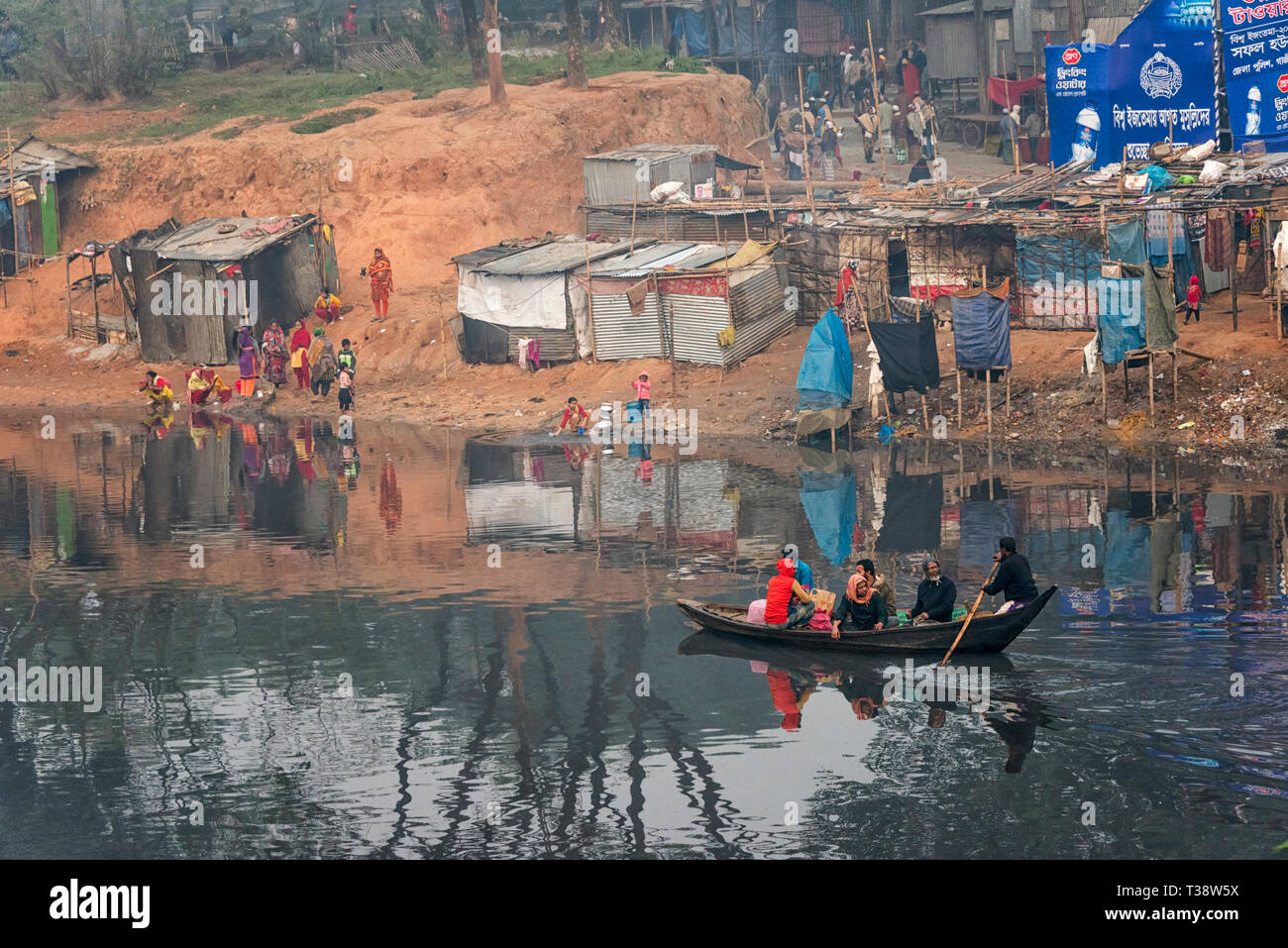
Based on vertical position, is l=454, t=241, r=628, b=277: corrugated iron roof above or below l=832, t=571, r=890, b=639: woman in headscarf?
above

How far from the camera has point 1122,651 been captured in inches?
723

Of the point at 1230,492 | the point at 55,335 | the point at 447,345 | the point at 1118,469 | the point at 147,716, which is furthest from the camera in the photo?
the point at 55,335

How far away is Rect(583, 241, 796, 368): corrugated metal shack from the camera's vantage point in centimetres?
3341

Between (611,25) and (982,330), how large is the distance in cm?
2723

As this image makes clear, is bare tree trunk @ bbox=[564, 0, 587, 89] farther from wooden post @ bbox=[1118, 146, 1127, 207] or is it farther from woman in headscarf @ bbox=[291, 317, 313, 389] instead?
wooden post @ bbox=[1118, 146, 1127, 207]

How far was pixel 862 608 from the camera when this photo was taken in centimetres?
1889

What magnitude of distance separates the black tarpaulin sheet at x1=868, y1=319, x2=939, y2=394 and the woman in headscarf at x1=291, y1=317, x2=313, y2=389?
46.4ft

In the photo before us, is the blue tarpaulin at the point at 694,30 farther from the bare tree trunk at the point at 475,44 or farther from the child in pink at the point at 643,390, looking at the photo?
the child in pink at the point at 643,390

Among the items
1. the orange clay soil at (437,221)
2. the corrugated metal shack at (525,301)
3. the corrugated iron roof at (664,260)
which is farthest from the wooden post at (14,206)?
the corrugated iron roof at (664,260)

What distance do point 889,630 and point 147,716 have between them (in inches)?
337

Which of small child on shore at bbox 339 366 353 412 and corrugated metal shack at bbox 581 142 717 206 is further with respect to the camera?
corrugated metal shack at bbox 581 142 717 206

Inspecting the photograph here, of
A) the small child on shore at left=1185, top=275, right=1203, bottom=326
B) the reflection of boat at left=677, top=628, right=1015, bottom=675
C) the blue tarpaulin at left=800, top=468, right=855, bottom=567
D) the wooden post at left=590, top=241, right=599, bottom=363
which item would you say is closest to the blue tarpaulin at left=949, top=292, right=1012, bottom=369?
the blue tarpaulin at left=800, top=468, right=855, bottom=567

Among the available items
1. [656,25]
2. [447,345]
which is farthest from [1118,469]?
[656,25]
